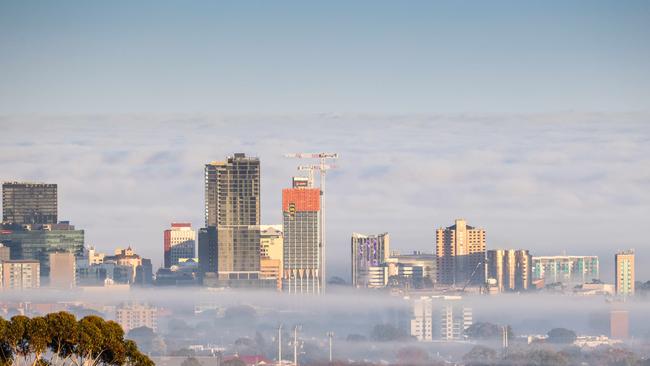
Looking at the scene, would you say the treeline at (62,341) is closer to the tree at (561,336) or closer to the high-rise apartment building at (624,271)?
the tree at (561,336)

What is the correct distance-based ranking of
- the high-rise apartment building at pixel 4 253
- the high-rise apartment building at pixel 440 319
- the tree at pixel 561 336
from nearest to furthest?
the tree at pixel 561 336
the high-rise apartment building at pixel 440 319
the high-rise apartment building at pixel 4 253

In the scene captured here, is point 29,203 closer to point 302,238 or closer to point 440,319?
point 302,238

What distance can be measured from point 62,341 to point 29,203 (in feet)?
434

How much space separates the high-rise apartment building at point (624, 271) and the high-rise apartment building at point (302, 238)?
2749 centimetres

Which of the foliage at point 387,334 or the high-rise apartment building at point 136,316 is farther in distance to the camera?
the high-rise apartment building at point 136,316

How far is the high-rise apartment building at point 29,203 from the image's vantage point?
170m

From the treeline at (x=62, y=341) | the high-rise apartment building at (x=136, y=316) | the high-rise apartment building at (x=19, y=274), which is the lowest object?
the high-rise apartment building at (x=136, y=316)

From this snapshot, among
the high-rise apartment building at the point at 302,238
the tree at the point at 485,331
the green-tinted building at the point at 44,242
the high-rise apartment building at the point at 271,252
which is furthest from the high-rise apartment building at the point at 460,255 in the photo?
the green-tinted building at the point at 44,242

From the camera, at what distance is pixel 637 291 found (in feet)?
522

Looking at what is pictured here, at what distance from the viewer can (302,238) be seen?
17238cm

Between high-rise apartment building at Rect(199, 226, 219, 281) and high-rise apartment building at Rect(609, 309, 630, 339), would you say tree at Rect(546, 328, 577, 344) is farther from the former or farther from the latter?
high-rise apartment building at Rect(199, 226, 219, 281)

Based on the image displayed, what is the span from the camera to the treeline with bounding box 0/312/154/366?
40000 millimetres

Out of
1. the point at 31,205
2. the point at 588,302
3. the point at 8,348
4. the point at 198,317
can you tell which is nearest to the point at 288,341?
the point at 198,317

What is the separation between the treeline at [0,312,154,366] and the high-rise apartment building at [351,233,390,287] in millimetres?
129274
